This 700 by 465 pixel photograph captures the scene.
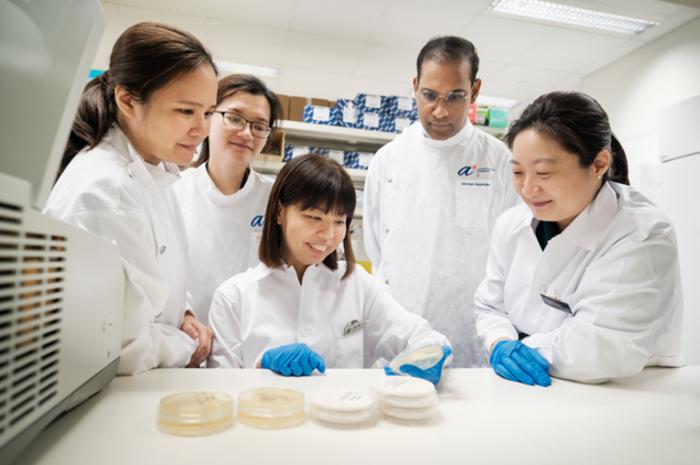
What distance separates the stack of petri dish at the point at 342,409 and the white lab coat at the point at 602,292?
24.4 inches

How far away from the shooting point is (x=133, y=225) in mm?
916

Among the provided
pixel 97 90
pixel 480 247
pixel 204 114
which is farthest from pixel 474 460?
pixel 480 247

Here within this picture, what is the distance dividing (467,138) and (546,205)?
0.83 m

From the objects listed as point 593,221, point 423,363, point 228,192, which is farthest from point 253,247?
point 593,221

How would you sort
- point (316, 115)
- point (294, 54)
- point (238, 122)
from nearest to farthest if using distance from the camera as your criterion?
point (238, 122) → point (316, 115) → point (294, 54)

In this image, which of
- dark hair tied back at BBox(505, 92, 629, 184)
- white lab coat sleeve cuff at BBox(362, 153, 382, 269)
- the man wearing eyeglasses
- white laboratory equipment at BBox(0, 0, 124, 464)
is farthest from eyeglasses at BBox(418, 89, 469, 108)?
white laboratory equipment at BBox(0, 0, 124, 464)

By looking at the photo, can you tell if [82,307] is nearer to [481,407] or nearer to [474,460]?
[474,460]

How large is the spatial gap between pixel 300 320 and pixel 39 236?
888 millimetres

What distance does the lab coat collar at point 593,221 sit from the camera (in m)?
1.21

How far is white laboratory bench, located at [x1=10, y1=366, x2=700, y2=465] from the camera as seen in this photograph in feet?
1.98

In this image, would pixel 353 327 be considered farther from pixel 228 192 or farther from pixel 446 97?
pixel 446 97

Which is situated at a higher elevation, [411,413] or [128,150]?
[128,150]

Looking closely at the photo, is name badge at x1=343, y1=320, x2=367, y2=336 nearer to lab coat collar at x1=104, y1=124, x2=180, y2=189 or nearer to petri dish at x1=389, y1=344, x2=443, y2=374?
petri dish at x1=389, y1=344, x2=443, y2=374

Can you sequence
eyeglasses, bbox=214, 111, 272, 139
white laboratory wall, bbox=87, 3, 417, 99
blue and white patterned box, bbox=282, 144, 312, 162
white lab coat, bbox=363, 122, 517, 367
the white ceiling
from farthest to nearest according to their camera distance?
white laboratory wall, bbox=87, 3, 417, 99 < the white ceiling < blue and white patterned box, bbox=282, 144, 312, 162 < white lab coat, bbox=363, 122, 517, 367 < eyeglasses, bbox=214, 111, 272, 139
